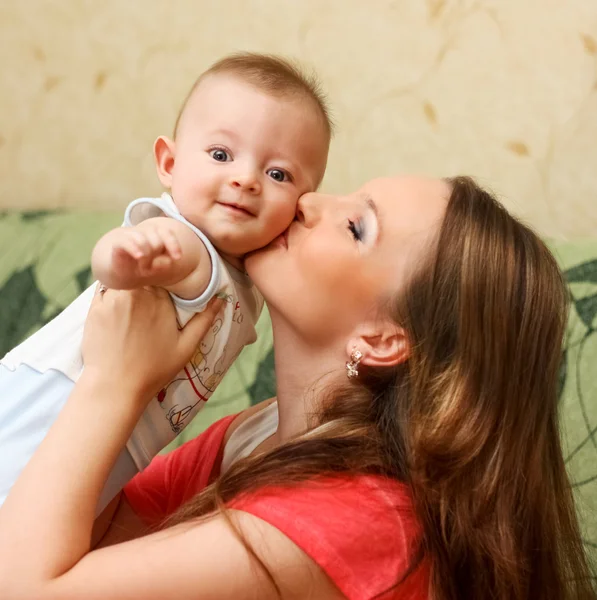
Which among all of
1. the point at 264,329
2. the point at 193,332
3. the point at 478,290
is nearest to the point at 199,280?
the point at 193,332

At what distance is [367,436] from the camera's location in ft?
3.09

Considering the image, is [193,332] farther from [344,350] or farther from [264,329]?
[264,329]

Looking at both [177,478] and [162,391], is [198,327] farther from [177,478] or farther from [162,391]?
[177,478]

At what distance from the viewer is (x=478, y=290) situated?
0.91 metres

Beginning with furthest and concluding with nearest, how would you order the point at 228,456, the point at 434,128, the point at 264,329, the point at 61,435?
the point at 434,128 < the point at 264,329 < the point at 228,456 < the point at 61,435

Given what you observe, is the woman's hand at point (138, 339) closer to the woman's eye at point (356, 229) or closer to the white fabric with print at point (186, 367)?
the white fabric with print at point (186, 367)

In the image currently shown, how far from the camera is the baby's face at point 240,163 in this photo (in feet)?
3.20

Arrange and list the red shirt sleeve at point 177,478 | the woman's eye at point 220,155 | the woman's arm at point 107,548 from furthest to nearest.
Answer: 1. the red shirt sleeve at point 177,478
2. the woman's eye at point 220,155
3. the woman's arm at point 107,548

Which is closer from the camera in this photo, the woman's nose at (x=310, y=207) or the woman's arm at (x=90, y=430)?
the woman's arm at (x=90, y=430)

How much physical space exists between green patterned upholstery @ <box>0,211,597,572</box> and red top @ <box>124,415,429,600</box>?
0.85 feet

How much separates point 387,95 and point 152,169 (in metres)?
0.65

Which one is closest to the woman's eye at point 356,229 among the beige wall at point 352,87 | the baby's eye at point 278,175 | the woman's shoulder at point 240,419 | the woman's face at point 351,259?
the woman's face at point 351,259

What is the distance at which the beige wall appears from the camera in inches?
64.2

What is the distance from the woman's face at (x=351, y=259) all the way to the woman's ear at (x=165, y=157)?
0.21 m
